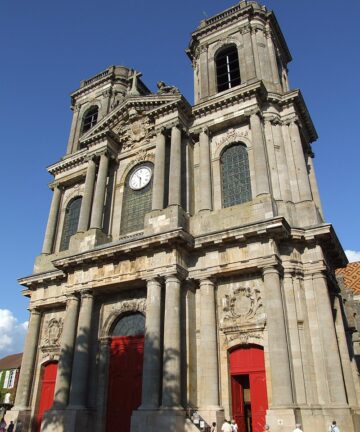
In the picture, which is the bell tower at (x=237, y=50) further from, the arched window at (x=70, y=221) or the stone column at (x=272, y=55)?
the arched window at (x=70, y=221)

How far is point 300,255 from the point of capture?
16.1 meters

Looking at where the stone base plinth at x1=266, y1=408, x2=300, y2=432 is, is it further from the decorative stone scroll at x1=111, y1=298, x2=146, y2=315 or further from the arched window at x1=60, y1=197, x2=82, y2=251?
the arched window at x1=60, y1=197, x2=82, y2=251

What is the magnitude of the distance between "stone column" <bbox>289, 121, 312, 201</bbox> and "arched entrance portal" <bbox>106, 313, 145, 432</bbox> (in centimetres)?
864

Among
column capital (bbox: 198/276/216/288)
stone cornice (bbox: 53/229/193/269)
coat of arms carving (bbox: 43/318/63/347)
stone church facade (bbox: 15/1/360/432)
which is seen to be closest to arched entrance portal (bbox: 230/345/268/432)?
stone church facade (bbox: 15/1/360/432)

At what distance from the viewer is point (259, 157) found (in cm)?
1794

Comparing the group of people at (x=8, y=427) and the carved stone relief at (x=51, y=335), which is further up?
the carved stone relief at (x=51, y=335)

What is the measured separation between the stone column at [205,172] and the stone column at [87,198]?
608 cm

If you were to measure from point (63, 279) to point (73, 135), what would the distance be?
37.3 feet

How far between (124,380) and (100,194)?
8.89 m

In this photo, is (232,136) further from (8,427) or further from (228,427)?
(8,427)

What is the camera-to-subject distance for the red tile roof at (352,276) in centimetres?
3352

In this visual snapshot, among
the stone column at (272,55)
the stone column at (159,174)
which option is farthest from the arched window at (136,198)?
the stone column at (272,55)

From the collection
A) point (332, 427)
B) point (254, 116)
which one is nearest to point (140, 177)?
point (254, 116)

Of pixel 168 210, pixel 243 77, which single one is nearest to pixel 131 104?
pixel 243 77
